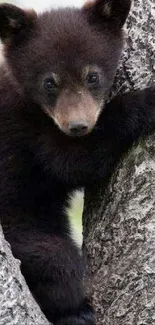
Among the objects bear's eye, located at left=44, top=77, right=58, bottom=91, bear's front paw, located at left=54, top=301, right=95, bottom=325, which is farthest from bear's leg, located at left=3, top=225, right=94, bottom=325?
bear's eye, located at left=44, top=77, right=58, bottom=91

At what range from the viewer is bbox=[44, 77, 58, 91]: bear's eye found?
4.81 m

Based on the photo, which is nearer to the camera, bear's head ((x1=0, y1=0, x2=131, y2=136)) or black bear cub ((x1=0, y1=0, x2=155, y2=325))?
black bear cub ((x1=0, y1=0, x2=155, y2=325))

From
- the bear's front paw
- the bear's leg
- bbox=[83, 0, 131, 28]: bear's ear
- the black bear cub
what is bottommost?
the bear's front paw

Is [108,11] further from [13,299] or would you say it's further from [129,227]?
[13,299]

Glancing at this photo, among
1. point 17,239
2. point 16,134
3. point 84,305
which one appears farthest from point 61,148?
point 84,305

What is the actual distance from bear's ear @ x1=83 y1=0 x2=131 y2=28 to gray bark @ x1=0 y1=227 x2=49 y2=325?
1.90 meters

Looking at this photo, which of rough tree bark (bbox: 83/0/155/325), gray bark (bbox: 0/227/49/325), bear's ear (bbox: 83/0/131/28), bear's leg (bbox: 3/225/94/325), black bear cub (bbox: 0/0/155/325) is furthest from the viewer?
bear's ear (bbox: 83/0/131/28)

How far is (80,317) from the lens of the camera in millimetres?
4469

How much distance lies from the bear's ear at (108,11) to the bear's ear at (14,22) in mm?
370

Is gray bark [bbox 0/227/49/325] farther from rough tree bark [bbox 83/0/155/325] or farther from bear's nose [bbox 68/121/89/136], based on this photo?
bear's nose [bbox 68/121/89/136]

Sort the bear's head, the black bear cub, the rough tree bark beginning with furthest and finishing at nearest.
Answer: the bear's head < the black bear cub < the rough tree bark

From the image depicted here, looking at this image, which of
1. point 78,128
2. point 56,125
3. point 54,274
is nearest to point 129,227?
point 54,274

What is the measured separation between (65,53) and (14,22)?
40 cm

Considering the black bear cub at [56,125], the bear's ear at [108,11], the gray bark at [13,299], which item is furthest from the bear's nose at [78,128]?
the gray bark at [13,299]
